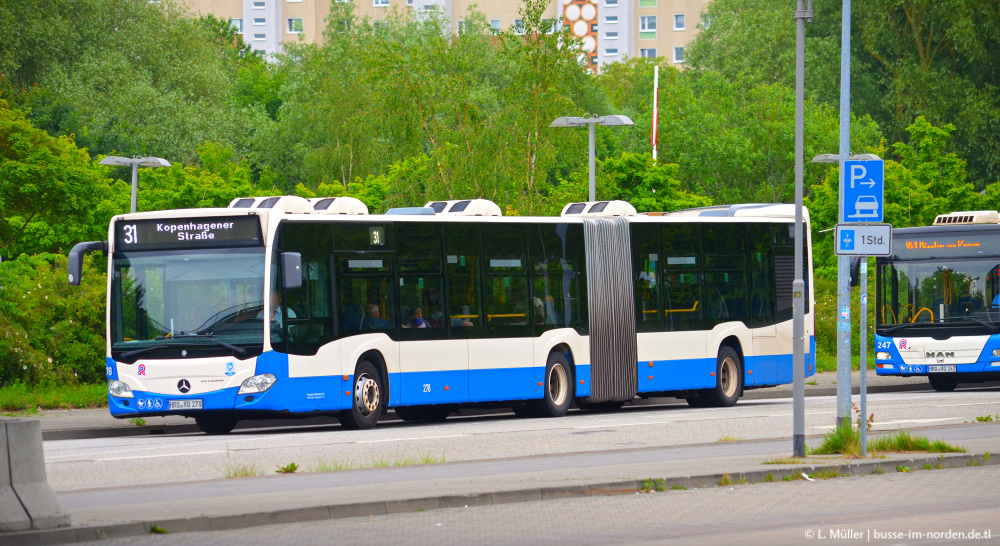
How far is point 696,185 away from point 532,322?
38.3 metres

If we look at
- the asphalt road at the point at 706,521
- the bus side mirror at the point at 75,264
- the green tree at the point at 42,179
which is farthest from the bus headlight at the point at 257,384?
Result: the green tree at the point at 42,179

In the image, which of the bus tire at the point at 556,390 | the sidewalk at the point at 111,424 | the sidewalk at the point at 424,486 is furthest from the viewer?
the bus tire at the point at 556,390

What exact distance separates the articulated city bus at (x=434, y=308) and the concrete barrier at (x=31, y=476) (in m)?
9.39

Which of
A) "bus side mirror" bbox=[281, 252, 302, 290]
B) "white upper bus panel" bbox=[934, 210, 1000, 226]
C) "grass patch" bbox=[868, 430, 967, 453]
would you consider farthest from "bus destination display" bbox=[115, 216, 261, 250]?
"white upper bus panel" bbox=[934, 210, 1000, 226]

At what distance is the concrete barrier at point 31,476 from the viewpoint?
31.3ft

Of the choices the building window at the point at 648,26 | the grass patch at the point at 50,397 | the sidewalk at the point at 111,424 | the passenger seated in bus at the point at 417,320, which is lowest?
the sidewalk at the point at 111,424

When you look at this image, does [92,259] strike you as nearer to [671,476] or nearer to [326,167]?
[671,476]

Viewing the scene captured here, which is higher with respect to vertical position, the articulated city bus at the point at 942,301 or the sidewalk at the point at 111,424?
the articulated city bus at the point at 942,301

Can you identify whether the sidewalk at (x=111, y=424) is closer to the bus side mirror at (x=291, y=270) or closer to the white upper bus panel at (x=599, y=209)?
the bus side mirror at (x=291, y=270)

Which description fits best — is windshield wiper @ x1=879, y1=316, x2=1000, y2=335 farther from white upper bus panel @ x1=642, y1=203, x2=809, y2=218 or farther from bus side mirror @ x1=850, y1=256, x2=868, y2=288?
bus side mirror @ x1=850, y1=256, x2=868, y2=288

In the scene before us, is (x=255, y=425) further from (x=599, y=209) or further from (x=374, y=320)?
(x=599, y=209)

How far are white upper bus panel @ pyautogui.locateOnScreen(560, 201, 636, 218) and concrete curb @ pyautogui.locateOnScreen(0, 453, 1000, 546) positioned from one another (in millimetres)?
10818

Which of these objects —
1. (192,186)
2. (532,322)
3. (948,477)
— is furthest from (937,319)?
(192,186)

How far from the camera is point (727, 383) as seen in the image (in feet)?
87.4
